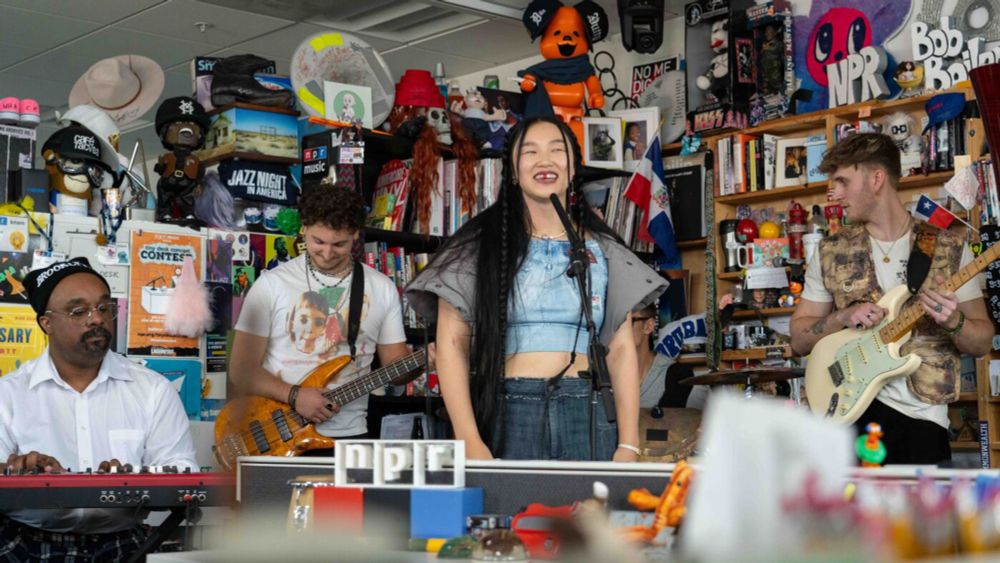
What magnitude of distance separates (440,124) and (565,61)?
0.77m

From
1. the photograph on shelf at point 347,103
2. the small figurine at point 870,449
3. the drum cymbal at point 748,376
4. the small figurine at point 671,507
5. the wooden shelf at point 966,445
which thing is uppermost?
the photograph on shelf at point 347,103

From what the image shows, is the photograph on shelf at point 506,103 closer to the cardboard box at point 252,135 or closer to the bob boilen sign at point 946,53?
the cardboard box at point 252,135

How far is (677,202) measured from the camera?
634 centimetres

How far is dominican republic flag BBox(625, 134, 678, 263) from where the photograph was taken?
6090mm

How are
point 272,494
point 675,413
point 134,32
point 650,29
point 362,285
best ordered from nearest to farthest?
point 272,494 < point 362,285 < point 675,413 < point 650,29 < point 134,32

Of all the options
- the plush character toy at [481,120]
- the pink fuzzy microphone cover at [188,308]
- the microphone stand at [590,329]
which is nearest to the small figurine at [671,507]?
the microphone stand at [590,329]

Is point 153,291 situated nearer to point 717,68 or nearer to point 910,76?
point 717,68

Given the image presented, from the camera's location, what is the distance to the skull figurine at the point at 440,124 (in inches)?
229

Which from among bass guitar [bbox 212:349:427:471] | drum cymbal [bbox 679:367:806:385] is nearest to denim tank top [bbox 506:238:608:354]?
bass guitar [bbox 212:349:427:471]

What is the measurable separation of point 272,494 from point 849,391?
2.38 meters

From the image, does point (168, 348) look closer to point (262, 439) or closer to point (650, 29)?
point (262, 439)

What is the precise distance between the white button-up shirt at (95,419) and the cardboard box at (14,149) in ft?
5.37

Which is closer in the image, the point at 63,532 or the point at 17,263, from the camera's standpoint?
the point at 63,532

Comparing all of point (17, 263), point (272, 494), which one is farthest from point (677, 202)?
point (272, 494)
